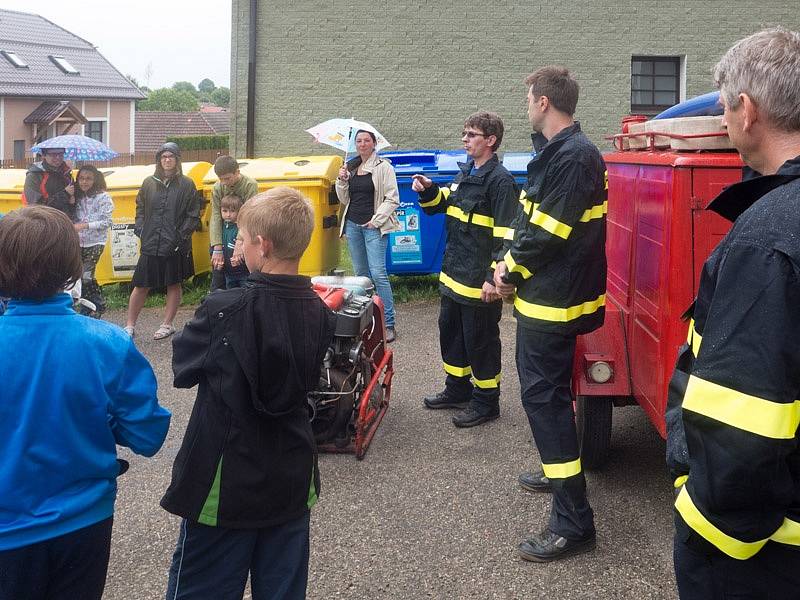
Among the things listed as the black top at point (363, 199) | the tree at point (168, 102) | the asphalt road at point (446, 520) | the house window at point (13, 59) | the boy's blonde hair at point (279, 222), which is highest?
the tree at point (168, 102)

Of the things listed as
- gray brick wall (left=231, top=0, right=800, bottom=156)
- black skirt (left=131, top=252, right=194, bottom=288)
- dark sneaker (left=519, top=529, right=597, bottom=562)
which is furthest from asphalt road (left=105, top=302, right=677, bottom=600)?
gray brick wall (left=231, top=0, right=800, bottom=156)

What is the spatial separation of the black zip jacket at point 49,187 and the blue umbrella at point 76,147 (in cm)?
16

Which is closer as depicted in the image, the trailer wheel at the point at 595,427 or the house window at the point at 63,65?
the trailer wheel at the point at 595,427

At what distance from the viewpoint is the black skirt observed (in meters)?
7.29

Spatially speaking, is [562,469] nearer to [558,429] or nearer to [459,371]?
[558,429]

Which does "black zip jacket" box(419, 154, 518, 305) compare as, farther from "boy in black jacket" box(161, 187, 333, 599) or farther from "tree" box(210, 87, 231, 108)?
"tree" box(210, 87, 231, 108)

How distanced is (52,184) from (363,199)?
2.70 meters

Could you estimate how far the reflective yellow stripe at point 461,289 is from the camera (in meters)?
4.94

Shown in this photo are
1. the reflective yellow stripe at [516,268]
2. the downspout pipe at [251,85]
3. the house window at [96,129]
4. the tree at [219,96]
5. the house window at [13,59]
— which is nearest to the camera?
the reflective yellow stripe at [516,268]

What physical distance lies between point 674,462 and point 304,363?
1.09 metres

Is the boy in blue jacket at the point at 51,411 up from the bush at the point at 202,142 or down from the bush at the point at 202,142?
down

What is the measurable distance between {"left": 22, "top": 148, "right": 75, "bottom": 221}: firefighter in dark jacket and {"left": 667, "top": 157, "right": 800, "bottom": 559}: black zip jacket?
21.3ft

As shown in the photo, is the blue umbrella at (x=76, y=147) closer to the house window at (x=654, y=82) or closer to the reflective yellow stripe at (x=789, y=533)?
the reflective yellow stripe at (x=789, y=533)

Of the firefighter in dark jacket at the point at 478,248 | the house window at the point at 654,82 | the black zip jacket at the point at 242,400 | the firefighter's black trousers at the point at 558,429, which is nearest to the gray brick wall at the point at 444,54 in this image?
the house window at the point at 654,82
